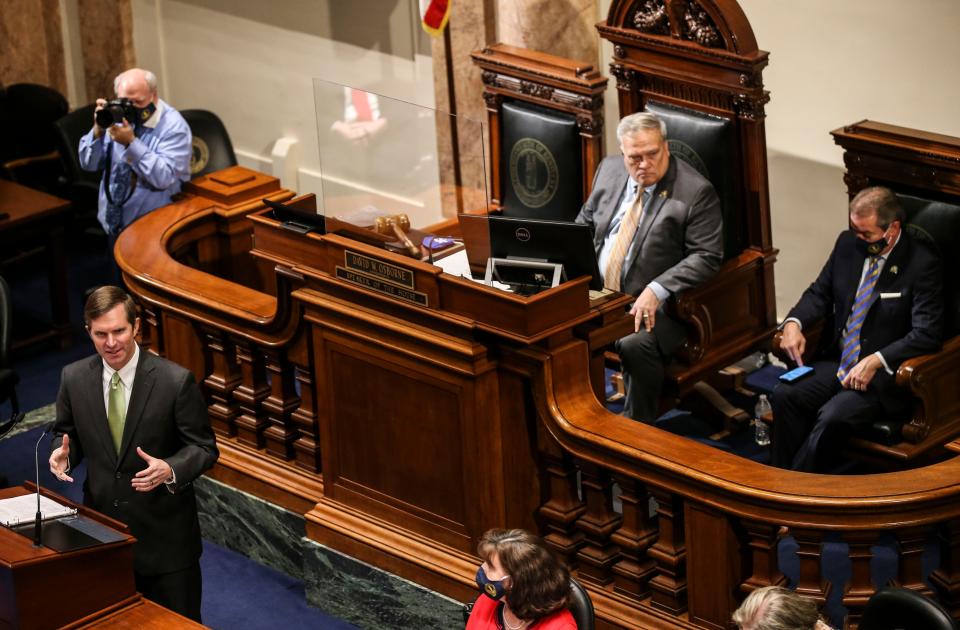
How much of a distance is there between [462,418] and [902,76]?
2.62 m

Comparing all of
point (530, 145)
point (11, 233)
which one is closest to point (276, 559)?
point (530, 145)

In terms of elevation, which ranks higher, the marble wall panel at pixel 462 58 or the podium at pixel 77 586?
the marble wall panel at pixel 462 58

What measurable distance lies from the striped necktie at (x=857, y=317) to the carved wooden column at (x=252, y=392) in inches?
81.6

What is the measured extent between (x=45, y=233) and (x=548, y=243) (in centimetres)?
390

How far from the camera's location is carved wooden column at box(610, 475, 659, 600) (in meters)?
4.38

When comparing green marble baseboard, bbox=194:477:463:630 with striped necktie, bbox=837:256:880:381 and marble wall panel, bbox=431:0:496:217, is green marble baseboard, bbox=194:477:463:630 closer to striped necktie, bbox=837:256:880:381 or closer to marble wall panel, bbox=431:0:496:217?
striped necktie, bbox=837:256:880:381

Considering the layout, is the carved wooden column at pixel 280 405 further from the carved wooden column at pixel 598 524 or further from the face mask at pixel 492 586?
the face mask at pixel 492 586

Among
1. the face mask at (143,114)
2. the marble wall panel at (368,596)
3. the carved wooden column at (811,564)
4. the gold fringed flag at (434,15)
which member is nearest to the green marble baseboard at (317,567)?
the marble wall panel at (368,596)

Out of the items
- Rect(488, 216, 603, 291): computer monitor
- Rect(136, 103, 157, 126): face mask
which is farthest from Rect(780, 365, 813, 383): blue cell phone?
Rect(136, 103, 157, 126): face mask

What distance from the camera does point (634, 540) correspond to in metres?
4.41

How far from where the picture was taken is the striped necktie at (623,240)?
575 centimetres

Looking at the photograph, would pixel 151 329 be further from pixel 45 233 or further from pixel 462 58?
pixel 462 58

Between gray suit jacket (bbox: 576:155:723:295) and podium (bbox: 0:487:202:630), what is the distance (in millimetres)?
2285

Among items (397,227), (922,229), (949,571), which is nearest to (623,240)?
(922,229)
